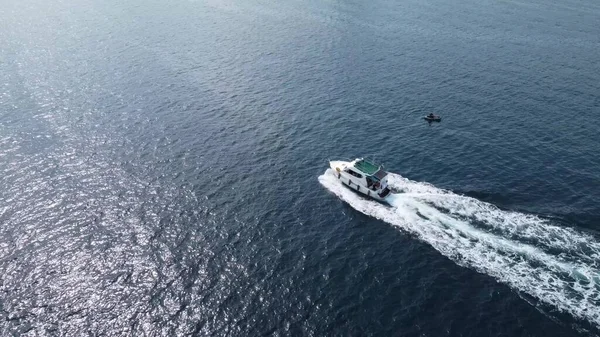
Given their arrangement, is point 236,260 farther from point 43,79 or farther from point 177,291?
point 43,79

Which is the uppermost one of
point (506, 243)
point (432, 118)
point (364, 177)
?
point (364, 177)

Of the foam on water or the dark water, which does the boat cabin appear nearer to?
the foam on water

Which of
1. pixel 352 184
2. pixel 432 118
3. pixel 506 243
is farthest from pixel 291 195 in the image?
pixel 432 118

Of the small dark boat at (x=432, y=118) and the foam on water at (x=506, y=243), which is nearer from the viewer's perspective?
the foam on water at (x=506, y=243)

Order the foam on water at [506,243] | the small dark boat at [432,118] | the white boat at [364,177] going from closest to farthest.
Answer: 1. the foam on water at [506,243]
2. the white boat at [364,177]
3. the small dark boat at [432,118]

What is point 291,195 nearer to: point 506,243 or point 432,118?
point 506,243

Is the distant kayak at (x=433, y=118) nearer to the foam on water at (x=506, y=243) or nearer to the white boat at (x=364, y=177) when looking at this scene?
the foam on water at (x=506, y=243)

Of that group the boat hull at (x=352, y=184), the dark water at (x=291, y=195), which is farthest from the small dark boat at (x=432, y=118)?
the boat hull at (x=352, y=184)
